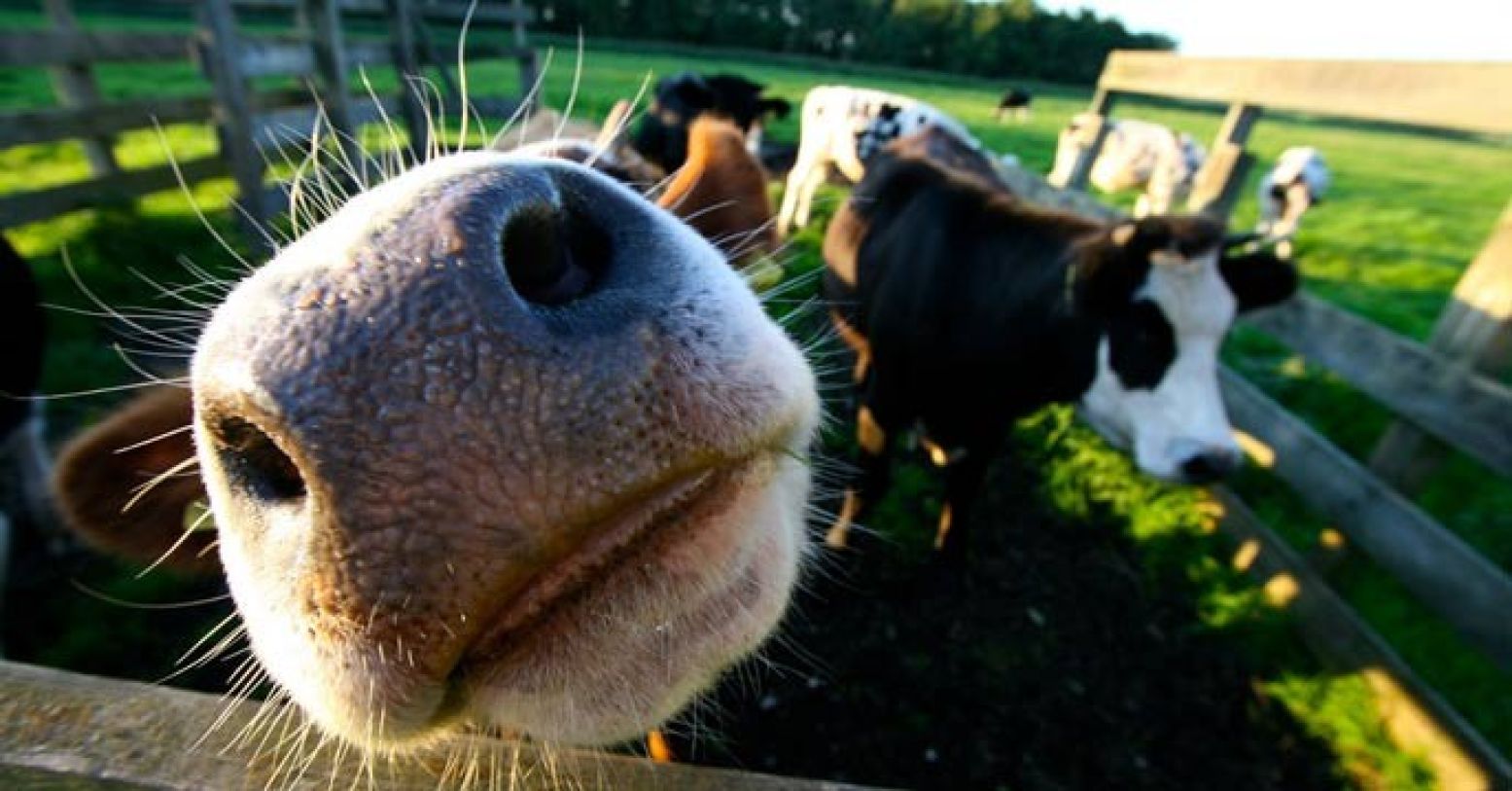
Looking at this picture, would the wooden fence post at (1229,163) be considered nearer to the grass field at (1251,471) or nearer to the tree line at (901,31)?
the grass field at (1251,471)

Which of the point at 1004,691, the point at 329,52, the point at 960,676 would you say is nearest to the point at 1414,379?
the point at 1004,691

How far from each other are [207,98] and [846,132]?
7.13m

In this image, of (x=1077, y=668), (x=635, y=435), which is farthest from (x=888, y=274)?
(x=635, y=435)

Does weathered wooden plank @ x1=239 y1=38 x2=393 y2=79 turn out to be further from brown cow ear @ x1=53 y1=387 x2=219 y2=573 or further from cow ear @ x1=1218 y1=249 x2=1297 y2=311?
cow ear @ x1=1218 y1=249 x2=1297 y2=311

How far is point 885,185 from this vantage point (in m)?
4.73

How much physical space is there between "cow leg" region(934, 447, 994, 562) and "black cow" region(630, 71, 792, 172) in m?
5.25

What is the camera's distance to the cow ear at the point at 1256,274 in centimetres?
313

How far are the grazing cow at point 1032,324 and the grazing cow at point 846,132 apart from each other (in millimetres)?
4937

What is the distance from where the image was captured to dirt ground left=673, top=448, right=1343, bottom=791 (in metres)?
3.00

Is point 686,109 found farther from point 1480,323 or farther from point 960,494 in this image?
point 1480,323

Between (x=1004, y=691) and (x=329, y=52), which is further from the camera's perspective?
(x=329, y=52)

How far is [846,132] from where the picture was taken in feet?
31.1

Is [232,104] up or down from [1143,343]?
down

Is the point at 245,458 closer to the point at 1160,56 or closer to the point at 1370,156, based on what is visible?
the point at 1160,56
